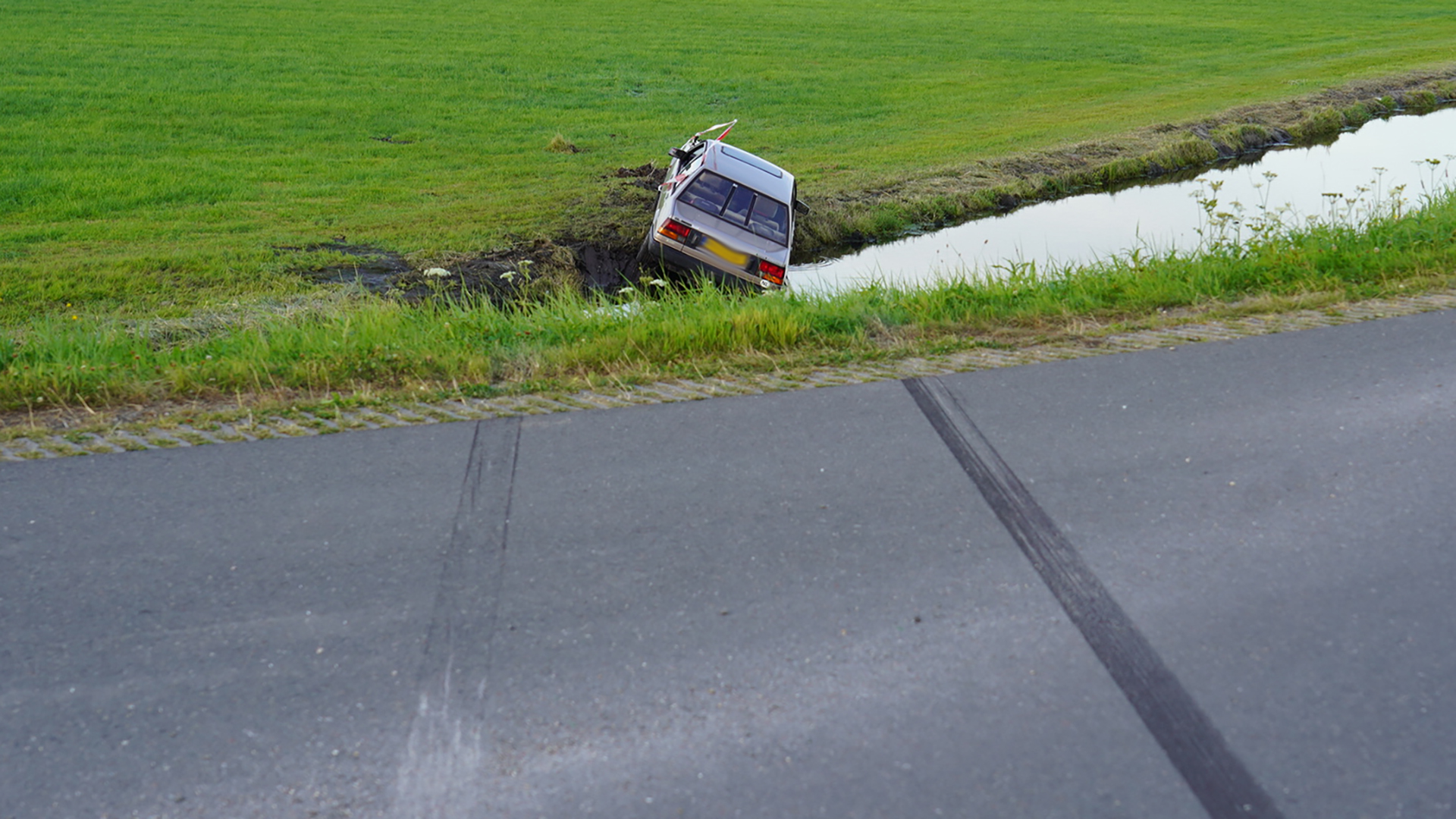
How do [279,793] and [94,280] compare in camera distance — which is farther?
[94,280]

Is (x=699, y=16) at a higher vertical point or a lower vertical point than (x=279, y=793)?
higher

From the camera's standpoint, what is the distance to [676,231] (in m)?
11.6

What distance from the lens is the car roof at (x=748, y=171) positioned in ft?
40.8

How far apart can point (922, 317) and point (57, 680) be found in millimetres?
5203

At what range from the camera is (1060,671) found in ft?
11.7

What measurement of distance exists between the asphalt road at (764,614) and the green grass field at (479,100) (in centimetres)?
774

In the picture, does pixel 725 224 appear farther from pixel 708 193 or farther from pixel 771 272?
pixel 771 272

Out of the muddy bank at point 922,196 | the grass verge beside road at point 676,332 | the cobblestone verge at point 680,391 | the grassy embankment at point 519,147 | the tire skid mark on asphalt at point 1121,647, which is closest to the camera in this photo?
the tire skid mark on asphalt at point 1121,647

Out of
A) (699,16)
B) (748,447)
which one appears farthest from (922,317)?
(699,16)

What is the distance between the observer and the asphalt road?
3.16 metres

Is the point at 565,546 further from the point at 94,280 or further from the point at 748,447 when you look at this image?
the point at 94,280

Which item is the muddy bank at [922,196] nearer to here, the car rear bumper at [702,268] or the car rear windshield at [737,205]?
the car rear bumper at [702,268]

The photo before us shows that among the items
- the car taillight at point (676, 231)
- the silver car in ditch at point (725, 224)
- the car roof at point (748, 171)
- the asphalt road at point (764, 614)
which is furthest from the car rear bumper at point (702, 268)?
the asphalt road at point (764, 614)

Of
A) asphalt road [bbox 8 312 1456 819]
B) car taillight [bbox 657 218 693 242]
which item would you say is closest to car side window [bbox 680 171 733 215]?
car taillight [bbox 657 218 693 242]
